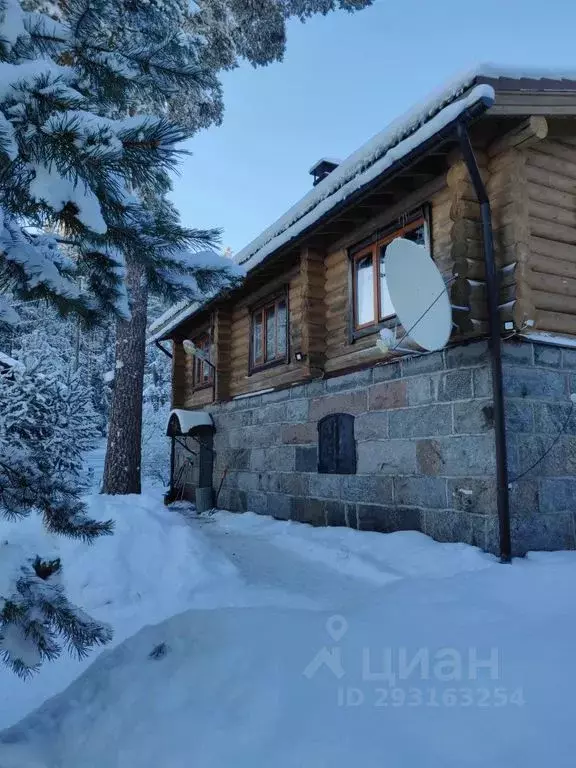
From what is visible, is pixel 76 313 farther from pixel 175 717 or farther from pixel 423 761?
pixel 423 761

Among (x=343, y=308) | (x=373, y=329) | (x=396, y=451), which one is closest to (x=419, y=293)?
(x=373, y=329)

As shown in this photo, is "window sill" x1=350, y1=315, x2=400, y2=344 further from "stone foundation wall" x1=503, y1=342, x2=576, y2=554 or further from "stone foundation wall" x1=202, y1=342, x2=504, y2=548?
"stone foundation wall" x1=503, y1=342, x2=576, y2=554

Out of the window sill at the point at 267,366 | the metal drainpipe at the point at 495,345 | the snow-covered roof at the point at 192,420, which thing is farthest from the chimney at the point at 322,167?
the metal drainpipe at the point at 495,345

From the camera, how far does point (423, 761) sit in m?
2.42

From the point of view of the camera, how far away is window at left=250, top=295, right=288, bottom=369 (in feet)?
31.1

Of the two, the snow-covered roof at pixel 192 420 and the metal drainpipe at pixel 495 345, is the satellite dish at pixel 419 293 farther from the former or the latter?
the snow-covered roof at pixel 192 420

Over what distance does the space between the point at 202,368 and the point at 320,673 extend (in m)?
10.6

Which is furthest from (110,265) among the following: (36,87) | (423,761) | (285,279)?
(285,279)

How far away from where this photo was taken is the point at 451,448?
230 inches

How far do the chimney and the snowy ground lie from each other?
28.7 feet

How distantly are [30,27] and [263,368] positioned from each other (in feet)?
25.9

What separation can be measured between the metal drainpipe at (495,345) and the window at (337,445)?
2.45 m

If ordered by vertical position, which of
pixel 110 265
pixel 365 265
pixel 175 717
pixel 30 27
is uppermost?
pixel 365 265

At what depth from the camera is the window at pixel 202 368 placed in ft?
41.1
